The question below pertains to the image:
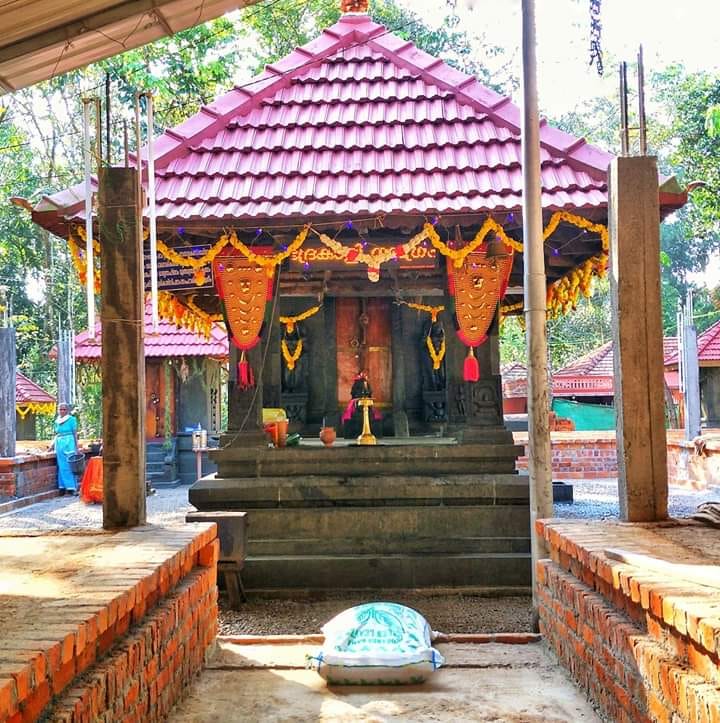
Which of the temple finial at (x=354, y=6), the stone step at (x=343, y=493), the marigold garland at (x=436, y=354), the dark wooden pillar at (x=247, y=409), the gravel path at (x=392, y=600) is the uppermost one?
the temple finial at (x=354, y=6)

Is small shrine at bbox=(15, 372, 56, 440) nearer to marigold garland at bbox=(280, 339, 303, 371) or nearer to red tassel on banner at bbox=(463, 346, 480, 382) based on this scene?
marigold garland at bbox=(280, 339, 303, 371)

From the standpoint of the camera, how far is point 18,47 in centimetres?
561

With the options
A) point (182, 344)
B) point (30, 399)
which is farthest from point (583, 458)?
point (30, 399)

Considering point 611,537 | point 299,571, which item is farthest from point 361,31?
point 611,537

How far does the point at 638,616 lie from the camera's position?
10.9 feet

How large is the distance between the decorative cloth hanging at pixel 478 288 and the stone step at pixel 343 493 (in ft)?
5.55

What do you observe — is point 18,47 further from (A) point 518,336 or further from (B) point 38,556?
(A) point 518,336

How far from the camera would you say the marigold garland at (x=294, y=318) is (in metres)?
11.3

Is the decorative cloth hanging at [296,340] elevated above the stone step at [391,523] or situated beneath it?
elevated above

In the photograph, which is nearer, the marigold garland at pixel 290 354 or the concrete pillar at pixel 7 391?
the marigold garland at pixel 290 354

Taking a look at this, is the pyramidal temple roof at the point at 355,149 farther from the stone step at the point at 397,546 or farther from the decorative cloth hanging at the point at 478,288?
the stone step at the point at 397,546

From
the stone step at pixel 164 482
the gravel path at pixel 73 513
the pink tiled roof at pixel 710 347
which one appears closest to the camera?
the gravel path at pixel 73 513

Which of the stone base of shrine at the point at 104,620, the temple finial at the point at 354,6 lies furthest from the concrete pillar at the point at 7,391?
the stone base of shrine at the point at 104,620

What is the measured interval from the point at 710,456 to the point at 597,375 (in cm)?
1366
